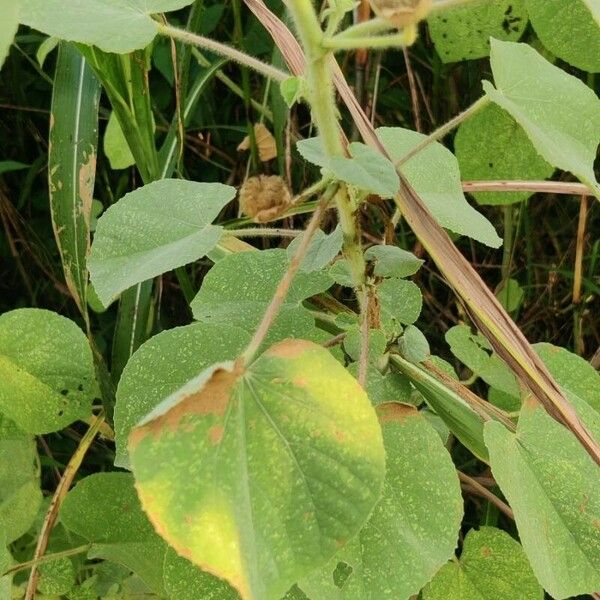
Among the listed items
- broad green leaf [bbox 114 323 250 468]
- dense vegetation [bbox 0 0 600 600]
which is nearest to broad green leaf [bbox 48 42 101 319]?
dense vegetation [bbox 0 0 600 600]

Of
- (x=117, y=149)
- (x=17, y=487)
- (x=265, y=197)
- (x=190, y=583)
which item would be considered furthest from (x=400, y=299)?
(x=117, y=149)

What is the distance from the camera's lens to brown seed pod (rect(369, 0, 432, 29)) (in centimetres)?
34

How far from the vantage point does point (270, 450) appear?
448mm

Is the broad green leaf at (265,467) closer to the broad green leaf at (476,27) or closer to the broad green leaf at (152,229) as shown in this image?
the broad green leaf at (152,229)

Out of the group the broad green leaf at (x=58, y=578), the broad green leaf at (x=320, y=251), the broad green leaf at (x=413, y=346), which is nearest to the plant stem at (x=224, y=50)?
the broad green leaf at (x=320, y=251)

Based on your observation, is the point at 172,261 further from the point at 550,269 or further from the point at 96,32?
the point at 550,269

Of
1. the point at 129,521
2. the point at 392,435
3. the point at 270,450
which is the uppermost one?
the point at 270,450

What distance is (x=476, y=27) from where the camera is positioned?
3.13 ft

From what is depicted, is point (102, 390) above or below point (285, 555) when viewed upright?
below

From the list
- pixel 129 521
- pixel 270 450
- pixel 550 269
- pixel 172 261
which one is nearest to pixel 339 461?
pixel 270 450

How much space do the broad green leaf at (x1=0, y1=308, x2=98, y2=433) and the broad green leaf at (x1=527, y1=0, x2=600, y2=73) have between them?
21.8 inches

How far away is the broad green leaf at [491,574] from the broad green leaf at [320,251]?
36cm

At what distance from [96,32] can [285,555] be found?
13.3 inches

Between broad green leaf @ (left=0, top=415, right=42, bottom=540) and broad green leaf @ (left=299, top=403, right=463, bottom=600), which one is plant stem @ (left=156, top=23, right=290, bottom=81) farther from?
broad green leaf @ (left=0, top=415, right=42, bottom=540)
